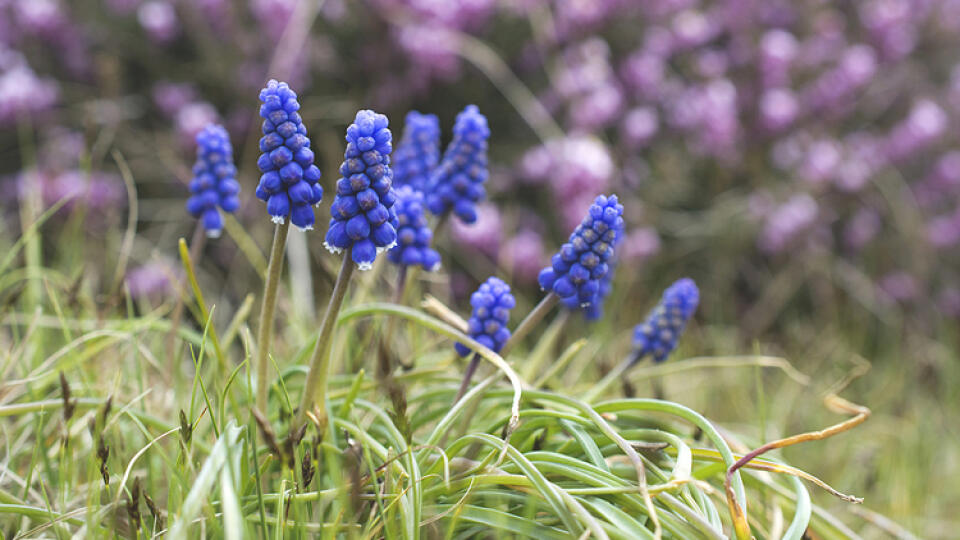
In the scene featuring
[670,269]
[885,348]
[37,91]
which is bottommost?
[885,348]

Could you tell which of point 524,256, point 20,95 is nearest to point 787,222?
point 524,256

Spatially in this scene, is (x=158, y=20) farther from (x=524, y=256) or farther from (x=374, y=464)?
(x=374, y=464)

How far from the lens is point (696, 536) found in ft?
5.38

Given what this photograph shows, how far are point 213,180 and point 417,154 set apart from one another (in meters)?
0.61

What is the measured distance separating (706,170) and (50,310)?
4.23m

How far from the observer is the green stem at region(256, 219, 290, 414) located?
1.70 metres

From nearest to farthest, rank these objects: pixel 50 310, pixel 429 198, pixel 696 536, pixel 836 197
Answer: pixel 696 536 < pixel 429 198 < pixel 50 310 < pixel 836 197

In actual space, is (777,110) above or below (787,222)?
above

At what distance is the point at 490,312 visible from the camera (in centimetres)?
194

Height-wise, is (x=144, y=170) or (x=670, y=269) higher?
(x=144, y=170)

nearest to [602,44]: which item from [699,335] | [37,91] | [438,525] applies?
[699,335]

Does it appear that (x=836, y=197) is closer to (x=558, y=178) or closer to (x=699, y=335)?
(x=699, y=335)

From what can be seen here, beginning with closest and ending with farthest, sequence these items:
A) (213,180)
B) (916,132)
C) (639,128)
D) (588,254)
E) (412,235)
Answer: (588,254)
(412,235)
(213,180)
(639,128)
(916,132)

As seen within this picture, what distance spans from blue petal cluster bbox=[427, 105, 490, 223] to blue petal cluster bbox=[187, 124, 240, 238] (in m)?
0.58
